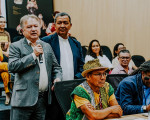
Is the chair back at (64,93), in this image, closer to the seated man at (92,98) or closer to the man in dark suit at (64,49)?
the seated man at (92,98)

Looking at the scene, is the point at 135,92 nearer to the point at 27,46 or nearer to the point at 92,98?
the point at 92,98

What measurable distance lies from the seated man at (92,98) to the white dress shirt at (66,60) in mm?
692

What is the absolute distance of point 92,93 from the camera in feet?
5.99

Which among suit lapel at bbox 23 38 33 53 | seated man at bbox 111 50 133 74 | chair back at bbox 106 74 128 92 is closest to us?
suit lapel at bbox 23 38 33 53

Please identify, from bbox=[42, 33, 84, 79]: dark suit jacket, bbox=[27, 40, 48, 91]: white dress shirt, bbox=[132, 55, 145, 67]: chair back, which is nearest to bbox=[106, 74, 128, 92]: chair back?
bbox=[42, 33, 84, 79]: dark suit jacket

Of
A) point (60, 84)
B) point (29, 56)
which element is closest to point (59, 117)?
point (60, 84)

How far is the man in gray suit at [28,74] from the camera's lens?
1942 mm

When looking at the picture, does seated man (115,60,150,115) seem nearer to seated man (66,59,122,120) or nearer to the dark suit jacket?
seated man (66,59,122,120)

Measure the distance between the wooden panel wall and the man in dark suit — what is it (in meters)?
3.56

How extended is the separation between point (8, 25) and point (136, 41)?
10.2ft

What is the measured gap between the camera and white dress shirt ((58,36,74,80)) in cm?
254

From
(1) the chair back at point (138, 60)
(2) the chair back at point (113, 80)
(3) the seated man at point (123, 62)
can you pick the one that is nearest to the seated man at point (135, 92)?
(2) the chair back at point (113, 80)

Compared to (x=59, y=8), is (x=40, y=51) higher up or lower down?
lower down

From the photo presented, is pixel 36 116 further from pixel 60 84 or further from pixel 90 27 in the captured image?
pixel 90 27
